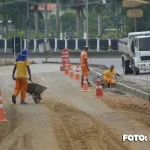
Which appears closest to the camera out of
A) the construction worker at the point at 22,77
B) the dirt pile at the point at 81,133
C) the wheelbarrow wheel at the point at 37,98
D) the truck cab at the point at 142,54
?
the dirt pile at the point at 81,133

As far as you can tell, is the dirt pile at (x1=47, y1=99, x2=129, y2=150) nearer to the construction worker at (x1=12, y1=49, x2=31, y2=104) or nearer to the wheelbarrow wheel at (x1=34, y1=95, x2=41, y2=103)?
the construction worker at (x1=12, y1=49, x2=31, y2=104)

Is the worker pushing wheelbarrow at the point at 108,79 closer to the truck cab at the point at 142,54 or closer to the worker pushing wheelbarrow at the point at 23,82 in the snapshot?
the worker pushing wheelbarrow at the point at 23,82

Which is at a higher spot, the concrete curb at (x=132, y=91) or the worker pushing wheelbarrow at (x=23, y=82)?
the worker pushing wheelbarrow at (x=23, y=82)

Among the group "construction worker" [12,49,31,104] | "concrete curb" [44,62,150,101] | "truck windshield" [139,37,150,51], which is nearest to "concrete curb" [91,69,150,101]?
"concrete curb" [44,62,150,101]

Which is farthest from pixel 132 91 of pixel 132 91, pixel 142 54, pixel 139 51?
pixel 139 51

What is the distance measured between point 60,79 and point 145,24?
42229 mm

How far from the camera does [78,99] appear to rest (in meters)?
22.3

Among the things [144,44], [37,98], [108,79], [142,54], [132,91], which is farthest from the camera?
[144,44]

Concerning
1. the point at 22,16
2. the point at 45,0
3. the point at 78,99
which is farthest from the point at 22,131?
the point at 22,16

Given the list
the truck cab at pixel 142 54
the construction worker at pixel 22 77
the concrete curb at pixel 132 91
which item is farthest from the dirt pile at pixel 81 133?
the truck cab at pixel 142 54

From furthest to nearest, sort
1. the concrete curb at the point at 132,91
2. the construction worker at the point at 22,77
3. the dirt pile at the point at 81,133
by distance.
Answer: the concrete curb at the point at 132,91, the construction worker at the point at 22,77, the dirt pile at the point at 81,133

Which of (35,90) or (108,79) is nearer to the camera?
(35,90)

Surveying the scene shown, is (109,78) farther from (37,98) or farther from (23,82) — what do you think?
(23,82)

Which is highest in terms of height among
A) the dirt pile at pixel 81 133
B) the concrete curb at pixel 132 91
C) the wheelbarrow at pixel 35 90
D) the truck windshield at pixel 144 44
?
the truck windshield at pixel 144 44
